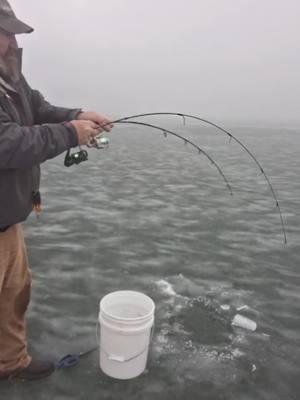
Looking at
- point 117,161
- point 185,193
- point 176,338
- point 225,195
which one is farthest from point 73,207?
point 117,161

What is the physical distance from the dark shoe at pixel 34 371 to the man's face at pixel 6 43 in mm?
3202

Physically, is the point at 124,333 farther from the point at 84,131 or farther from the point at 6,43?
the point at 6,43

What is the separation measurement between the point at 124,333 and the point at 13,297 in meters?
1.19

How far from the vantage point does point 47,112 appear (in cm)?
514

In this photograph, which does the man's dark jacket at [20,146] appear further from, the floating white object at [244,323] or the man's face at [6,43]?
the floating white object at [244,323]

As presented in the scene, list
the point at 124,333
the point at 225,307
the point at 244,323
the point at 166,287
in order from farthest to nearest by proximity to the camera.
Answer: the point at 166,287 → the point at 225,307 → the point at 244,323 → the point at 124,333

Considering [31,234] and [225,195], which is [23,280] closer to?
[31,234]

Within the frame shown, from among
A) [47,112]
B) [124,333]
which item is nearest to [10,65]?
[47,112]

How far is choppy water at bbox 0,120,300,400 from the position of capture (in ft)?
16.9

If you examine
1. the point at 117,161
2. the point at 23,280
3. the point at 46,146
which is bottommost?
the point at 117,161

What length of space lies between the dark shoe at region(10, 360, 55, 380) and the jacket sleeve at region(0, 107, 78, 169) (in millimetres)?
2324

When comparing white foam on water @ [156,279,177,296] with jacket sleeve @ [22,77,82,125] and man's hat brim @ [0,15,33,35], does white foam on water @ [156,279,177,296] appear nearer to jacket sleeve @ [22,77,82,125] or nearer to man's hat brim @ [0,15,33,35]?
jacket sleeve @ [22,77,82,125]

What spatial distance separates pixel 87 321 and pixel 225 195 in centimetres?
927

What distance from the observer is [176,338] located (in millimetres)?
6055
